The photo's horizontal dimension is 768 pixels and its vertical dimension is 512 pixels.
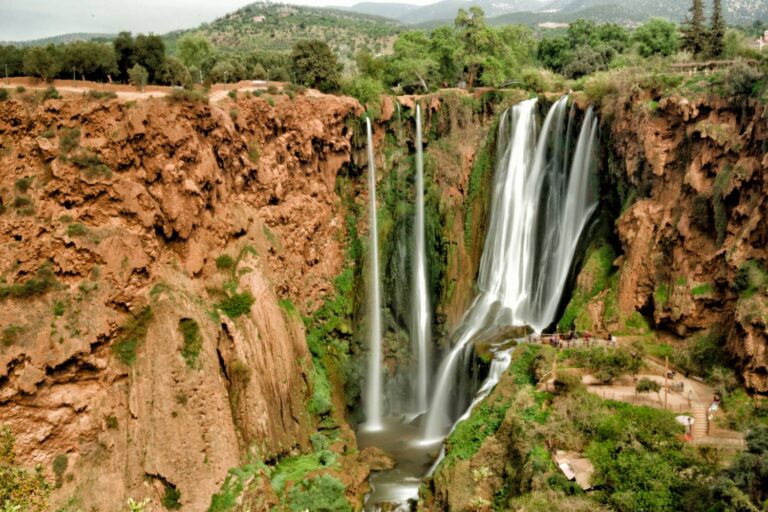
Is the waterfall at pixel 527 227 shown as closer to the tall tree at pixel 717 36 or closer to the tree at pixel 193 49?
the tall tree at pixel 717 36

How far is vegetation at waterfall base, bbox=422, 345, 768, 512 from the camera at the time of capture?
19.9m

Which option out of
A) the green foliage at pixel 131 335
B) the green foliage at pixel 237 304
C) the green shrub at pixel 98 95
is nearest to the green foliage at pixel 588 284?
the green foliage at pixel 237 304

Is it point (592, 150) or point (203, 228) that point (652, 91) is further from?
point (203, 228)

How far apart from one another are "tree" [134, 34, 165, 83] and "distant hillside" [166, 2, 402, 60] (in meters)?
61.3

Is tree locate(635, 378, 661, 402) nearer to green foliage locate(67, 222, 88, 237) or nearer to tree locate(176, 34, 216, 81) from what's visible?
green foliage locate(67, 222, 88, 237)

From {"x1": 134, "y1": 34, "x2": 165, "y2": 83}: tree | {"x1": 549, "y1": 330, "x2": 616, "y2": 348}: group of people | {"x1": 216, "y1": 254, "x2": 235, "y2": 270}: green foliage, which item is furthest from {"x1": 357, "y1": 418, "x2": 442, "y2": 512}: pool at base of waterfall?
{"x1": 134, "y1": 34, "x2": 165, "y2": 83}: tree

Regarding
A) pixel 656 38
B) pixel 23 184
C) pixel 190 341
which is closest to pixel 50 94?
pixel 23 184

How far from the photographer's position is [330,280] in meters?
40.2

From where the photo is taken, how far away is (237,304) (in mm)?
31734

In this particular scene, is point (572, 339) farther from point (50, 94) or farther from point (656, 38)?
point (656, 38)

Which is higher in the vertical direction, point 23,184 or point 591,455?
point 23,184

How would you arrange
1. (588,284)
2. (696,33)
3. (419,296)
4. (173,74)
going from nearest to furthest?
(588,284)
(173,74)
(419,296)
(696,33)

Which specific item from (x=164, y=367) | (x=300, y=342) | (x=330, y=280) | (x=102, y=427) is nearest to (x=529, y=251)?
(x=330, y=280)

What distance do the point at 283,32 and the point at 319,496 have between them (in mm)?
99485
